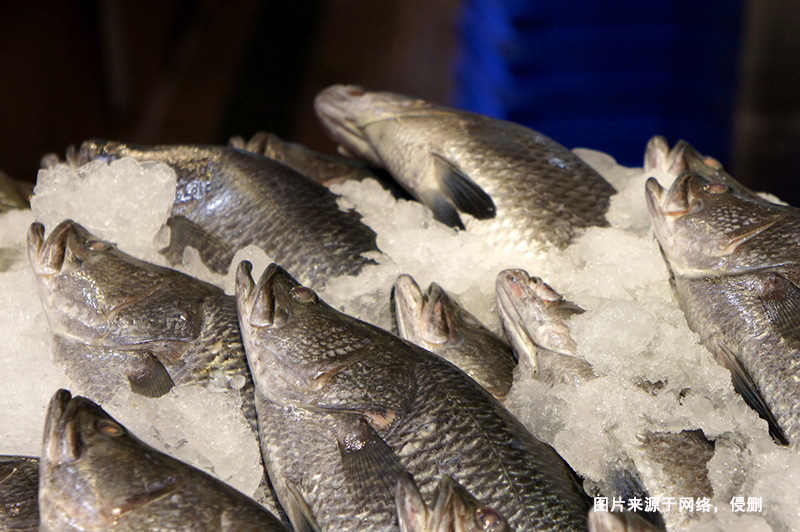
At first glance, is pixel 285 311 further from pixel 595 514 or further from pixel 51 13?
pixel 51 13

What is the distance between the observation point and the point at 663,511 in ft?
3.52

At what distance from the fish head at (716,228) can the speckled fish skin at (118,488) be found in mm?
1010

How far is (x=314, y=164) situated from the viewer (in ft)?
6.93

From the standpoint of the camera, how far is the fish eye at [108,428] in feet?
3.14

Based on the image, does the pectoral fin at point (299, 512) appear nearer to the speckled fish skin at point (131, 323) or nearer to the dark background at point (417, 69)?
the speckled fish skin at point (131, 323)

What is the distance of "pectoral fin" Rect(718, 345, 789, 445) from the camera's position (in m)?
A: 1.19

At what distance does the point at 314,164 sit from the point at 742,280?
129cm

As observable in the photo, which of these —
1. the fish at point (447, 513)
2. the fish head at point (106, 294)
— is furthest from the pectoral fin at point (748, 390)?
the fish head at point (106, 294)

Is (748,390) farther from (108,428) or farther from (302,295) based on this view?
(108,428)

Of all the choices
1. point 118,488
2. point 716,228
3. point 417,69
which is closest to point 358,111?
point 716,228

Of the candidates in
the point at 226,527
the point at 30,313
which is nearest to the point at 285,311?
the point at 226,527

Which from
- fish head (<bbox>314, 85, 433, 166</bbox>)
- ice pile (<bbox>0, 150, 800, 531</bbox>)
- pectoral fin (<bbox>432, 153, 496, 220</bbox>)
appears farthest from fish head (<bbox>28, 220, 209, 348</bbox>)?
fish head (<bbox>314, 85, 433, 166</bbox>)

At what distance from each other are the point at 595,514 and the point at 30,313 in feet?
4.02

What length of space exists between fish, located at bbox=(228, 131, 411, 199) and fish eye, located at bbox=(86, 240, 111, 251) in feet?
2.49
